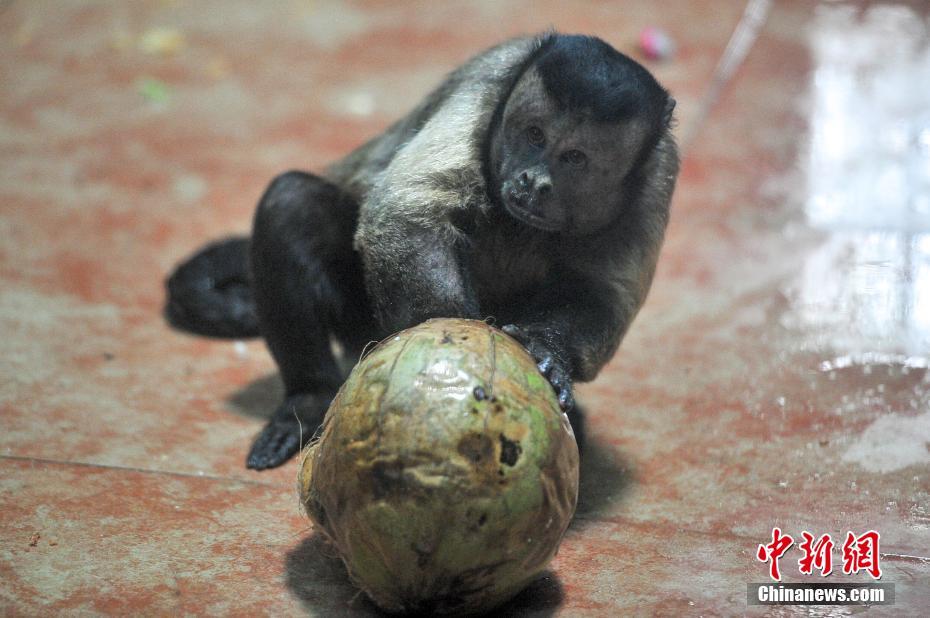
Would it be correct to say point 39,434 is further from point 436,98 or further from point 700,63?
point 700,63

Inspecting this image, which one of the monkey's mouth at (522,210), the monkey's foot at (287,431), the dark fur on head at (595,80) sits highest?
the dark fur on head at (595,80)

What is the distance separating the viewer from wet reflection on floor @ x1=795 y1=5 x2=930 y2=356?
6109mm

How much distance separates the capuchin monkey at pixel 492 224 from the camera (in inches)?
168

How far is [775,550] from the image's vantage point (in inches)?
156

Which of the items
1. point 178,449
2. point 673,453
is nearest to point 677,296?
point 673,453

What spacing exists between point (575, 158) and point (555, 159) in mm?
93

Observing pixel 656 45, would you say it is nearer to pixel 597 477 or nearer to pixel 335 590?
pixel 597 477

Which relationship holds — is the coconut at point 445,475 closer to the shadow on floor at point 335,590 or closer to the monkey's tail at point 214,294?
the shadow on floor at point 335,590

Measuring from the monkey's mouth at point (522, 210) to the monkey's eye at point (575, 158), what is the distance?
0.26m

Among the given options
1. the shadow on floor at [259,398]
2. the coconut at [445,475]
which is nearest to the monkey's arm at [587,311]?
the coconut at [445,475]

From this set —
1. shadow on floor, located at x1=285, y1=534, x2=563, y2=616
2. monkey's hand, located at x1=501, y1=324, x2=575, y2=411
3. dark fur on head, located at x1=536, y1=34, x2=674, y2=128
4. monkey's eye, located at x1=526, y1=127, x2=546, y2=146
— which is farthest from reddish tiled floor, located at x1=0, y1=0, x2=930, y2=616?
dark fur on head, located at x1=536, y1=34, x2=674, y2=128

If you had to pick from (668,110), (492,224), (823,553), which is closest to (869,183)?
(668,110)

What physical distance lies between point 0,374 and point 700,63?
21.2ft

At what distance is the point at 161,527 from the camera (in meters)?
4.01
